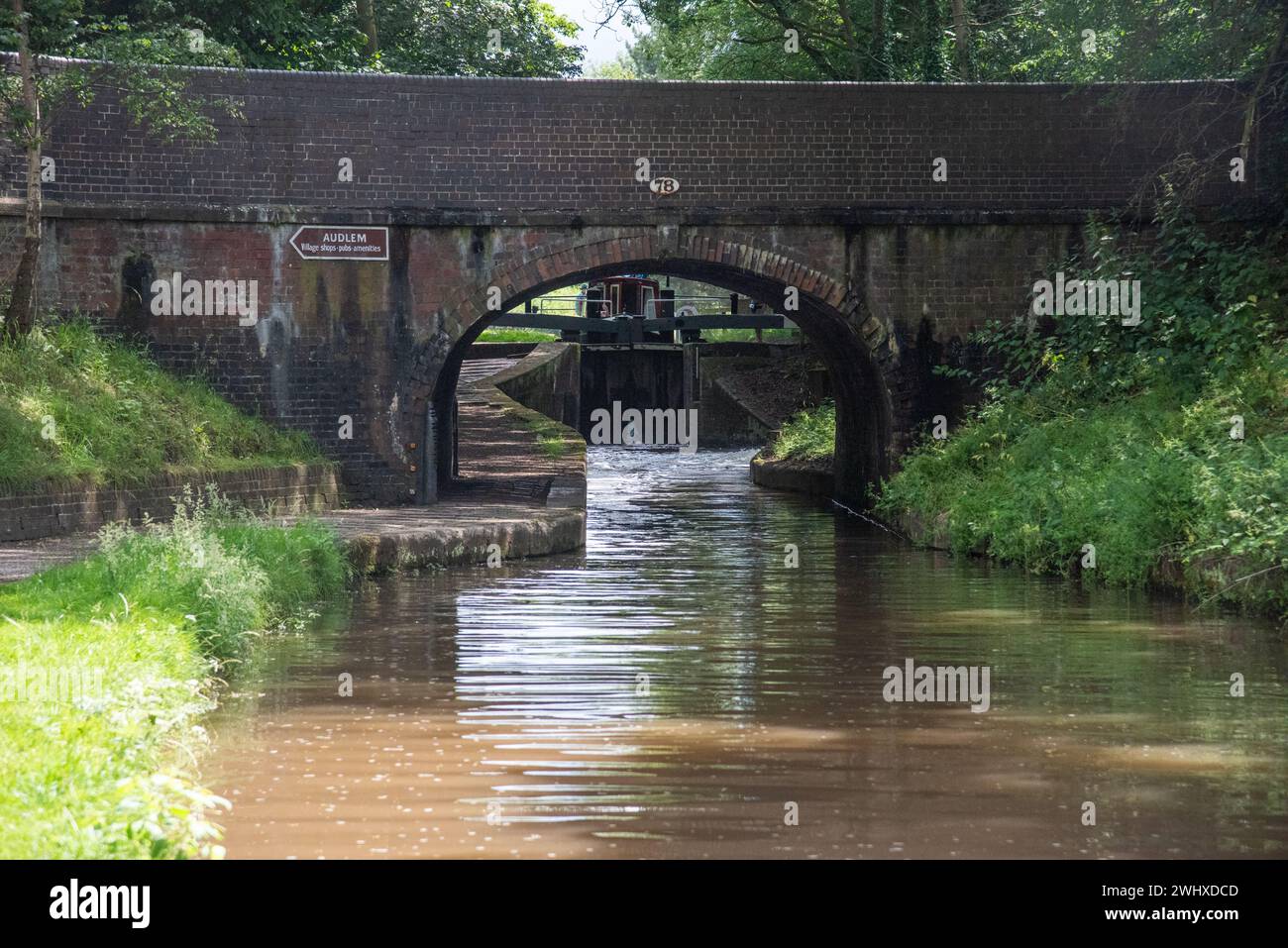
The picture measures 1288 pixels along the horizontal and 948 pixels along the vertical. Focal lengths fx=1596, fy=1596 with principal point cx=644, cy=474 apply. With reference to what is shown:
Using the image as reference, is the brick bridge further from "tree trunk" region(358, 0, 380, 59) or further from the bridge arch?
"tree trunk" region(358, 0, 380, 59)

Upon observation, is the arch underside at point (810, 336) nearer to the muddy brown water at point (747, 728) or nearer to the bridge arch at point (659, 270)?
the bridge arch at point (659, 270)

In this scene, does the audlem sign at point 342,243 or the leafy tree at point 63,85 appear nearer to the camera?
the leafy tree at point 63,85

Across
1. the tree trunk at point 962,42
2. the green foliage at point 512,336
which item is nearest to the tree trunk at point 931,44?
the tree trunk at point 962,42

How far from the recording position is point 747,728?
6.97 meters

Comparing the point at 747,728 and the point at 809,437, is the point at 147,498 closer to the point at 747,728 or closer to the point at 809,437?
the point at 747,728

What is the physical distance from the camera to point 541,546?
13.9m

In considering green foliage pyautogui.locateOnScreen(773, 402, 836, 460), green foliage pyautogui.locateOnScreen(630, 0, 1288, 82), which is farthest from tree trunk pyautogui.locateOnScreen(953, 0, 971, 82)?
green foliage pyautogui.locateOnScreen(773, 402, 836, 460)

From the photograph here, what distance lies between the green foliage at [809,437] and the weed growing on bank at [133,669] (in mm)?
12872

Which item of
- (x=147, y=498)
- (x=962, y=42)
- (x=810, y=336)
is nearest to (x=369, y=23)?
(x=962, y=42)

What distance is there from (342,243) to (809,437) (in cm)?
1031

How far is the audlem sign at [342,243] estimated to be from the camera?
15648mm

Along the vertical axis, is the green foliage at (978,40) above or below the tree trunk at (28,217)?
above

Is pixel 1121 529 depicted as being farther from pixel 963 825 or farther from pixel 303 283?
pixel 303 283

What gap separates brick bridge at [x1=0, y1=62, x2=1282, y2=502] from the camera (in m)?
15.5
